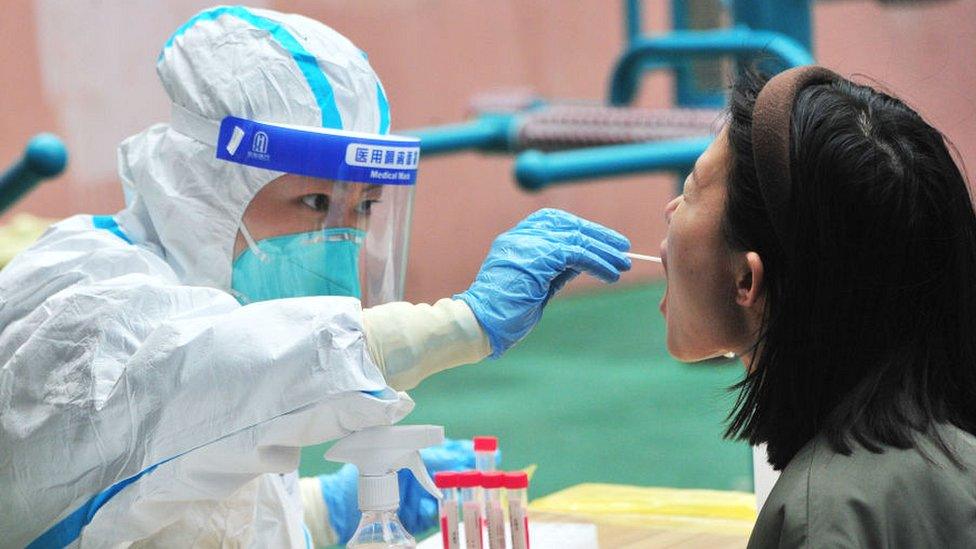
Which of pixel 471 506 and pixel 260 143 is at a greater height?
pixel 260 143

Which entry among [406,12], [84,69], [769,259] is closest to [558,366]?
[406,12]

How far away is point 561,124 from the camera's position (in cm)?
462

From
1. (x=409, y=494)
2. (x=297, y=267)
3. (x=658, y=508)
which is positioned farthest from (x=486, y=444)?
(x=409, y=494)

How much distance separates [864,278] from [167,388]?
2.51 ft

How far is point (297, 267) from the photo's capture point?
184 centimetres

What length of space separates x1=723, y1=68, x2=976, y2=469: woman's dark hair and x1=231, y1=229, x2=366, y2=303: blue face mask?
778 mm

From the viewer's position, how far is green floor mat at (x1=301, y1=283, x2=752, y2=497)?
168 inches

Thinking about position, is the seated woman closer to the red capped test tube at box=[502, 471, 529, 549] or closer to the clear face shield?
the red capped test tube at box=[502, 471, 529, 549]

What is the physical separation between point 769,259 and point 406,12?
5.39 metres

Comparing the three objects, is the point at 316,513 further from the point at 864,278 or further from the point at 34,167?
the point at 864,278

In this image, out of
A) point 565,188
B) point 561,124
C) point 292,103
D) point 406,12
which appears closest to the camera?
point 292,103

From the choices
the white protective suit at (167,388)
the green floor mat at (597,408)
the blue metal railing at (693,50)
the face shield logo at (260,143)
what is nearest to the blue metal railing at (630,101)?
the blue metal railing at (693,50)

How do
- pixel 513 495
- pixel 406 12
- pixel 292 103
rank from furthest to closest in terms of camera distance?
1. pixel 406 12
2. pixel 292 103
3. pixel 513 495

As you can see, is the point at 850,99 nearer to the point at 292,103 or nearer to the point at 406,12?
the point at 292,103
